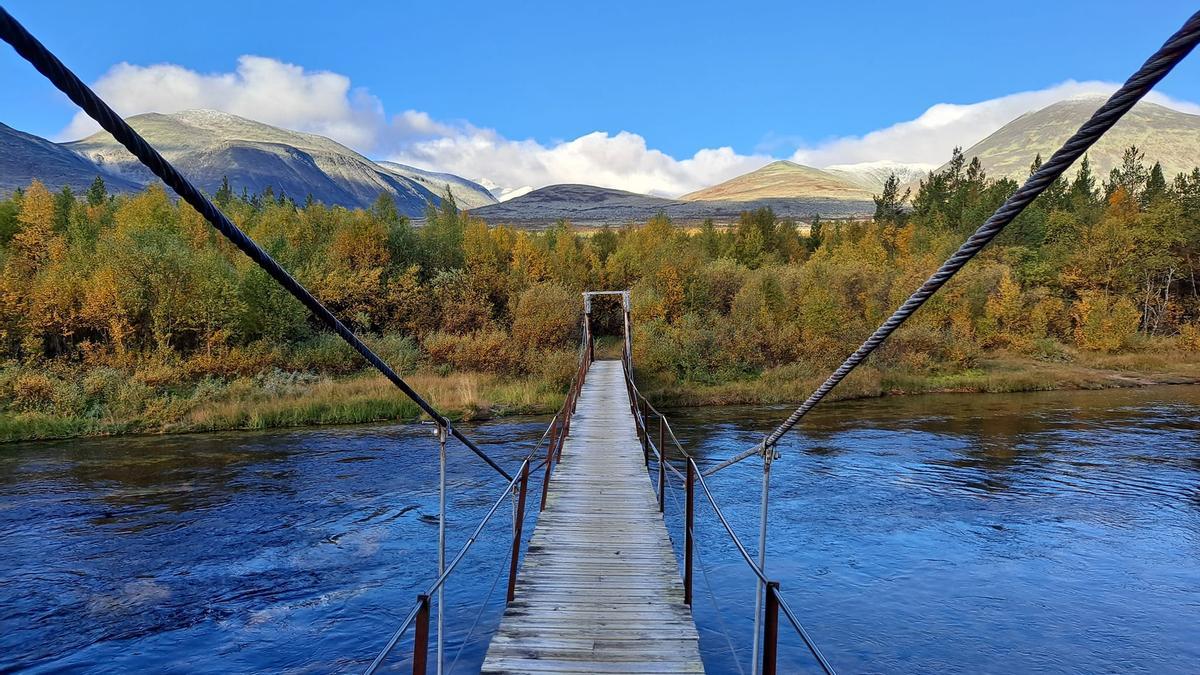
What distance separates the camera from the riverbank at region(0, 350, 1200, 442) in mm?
20062

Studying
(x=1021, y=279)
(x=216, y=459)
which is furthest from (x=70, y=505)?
A: (x=1021, y=279)

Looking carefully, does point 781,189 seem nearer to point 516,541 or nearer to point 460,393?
point 460,393

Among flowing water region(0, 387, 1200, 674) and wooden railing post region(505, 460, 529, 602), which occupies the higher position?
wooden railing post region(505, 460, 529, 602)

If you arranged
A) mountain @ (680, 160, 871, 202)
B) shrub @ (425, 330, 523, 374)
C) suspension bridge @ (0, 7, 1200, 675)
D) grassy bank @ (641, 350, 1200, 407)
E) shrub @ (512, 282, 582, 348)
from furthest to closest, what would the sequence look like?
mountain @ (680, 160, 871, 202), shrub @ (512, 282, 582, 348), shrub @ (425, 330, 523, 374), grassy bank @ (641, 350, 1200, 407), suspension bridge @ (0, 7, 1200, 675)

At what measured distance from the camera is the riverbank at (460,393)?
2006 centimetres

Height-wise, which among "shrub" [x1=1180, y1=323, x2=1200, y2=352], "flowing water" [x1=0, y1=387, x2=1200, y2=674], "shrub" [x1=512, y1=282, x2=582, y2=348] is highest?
"shrub" [x1=512, y1=282, x2=582, y2=348]

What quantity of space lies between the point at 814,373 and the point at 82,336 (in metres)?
28.2

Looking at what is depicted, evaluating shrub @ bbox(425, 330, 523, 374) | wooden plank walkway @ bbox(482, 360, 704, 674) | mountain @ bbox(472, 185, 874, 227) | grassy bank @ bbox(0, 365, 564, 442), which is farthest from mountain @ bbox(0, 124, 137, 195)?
wooden plank walkway @ bbox(482, 360, 704, 674)

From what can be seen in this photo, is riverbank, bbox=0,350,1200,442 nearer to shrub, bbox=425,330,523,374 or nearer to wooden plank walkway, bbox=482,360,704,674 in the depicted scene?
shrub, bbox=425,330,523,374

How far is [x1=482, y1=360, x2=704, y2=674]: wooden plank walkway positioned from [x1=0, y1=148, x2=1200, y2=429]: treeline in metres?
16.5

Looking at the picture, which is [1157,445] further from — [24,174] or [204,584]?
[24,174]

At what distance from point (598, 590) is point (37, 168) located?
22359 centimetres

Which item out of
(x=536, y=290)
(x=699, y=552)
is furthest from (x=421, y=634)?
(x=536, y=290)

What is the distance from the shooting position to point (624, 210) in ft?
380
